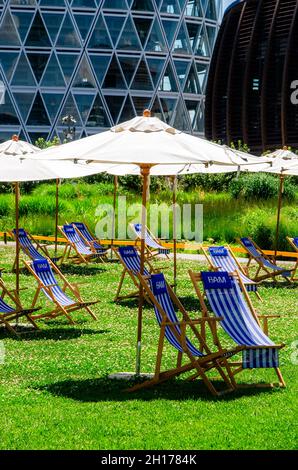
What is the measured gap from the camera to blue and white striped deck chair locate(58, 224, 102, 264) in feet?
71.1

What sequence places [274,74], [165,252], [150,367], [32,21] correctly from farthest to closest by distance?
[32,21], [274,74], [165,252], [150,367]

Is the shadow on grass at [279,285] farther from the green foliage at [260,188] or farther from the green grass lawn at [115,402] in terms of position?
the green foliage at [260,188]

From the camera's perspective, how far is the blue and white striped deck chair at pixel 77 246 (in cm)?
2167

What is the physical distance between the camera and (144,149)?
9.74m

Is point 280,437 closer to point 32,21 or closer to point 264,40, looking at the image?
point 264,40

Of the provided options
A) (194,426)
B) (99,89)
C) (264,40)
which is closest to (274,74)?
(264,40)

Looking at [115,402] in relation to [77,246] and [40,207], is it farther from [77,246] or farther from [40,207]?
[40,207]

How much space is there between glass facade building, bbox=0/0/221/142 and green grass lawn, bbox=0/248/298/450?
67.9 m

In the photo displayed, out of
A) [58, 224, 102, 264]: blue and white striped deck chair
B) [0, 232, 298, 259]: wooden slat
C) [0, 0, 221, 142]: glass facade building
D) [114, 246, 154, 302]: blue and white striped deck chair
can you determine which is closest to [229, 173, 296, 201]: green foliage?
[0, 232, 298, 259]: wooden slat

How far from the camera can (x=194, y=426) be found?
7648mm

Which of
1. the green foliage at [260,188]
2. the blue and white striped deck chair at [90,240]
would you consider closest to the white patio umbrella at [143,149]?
the blue and white striped deck chair at [90,240]

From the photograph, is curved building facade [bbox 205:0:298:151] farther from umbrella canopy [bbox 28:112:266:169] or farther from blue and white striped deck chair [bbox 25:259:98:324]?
umbrella canopy [bbox 28:112:266:169]

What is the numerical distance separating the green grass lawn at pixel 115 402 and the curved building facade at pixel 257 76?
3907 centimetres

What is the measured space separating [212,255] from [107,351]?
5.12 metres
